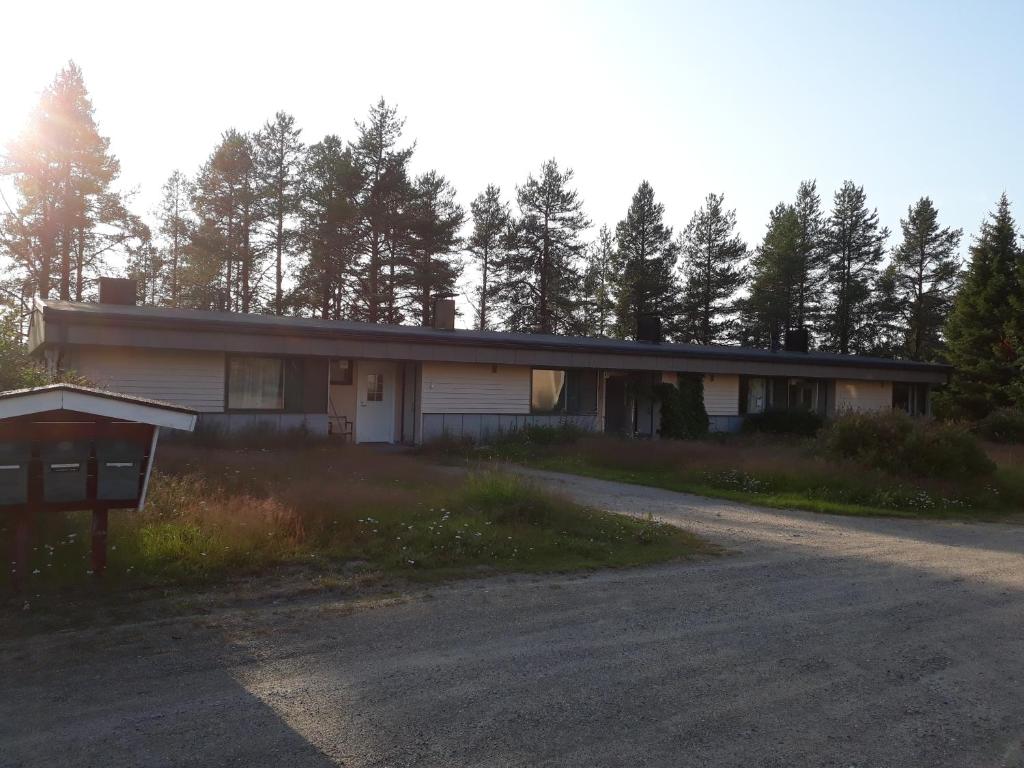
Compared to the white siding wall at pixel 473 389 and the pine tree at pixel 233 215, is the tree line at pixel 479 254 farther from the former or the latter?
the white siding wall at pixel 473 389

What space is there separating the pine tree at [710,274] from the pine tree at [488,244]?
11870mm

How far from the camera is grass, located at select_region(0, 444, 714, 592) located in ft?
23.4

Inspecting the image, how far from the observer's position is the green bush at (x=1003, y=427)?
2536 centimetres

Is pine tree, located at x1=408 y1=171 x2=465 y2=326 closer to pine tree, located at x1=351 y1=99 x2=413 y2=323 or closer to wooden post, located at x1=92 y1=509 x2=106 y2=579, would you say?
pine tree, located at x1=351 y1=99 x2=413 y2=323

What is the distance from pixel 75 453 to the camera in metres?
6.44

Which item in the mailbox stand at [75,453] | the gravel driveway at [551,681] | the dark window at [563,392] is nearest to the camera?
the gravel driveway at [551,681]

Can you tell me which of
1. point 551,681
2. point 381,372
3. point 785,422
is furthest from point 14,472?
point 785,422

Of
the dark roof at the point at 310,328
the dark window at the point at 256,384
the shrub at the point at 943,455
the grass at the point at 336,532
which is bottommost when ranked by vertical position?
the grass at the point at 336,532

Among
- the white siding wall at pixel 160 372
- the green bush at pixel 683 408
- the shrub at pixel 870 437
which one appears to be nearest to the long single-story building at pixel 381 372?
the white siding wall at pixel 160 372

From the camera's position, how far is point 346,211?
36.5m

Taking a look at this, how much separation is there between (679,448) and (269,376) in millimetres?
9722

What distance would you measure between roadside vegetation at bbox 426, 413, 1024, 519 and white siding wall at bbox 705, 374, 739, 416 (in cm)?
822

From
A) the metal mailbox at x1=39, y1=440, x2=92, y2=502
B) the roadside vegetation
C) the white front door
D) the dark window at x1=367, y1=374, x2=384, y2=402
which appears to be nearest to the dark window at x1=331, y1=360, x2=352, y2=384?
the white front door

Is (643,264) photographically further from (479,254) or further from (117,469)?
(117,469)
